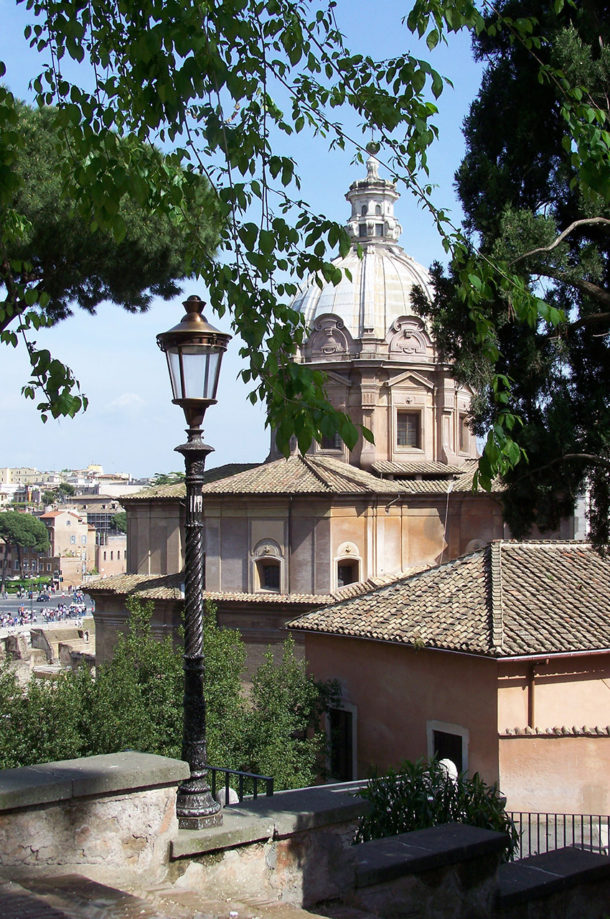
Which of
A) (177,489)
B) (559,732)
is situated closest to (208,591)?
(177,489)

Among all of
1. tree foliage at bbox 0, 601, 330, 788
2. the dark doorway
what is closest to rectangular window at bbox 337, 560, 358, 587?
tree foliage at bbox 0, 601, 330, 788

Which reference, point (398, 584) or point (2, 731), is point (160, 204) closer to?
point (2, 731)

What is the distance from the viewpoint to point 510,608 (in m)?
15.2

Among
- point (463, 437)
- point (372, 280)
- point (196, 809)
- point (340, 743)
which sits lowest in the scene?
point (340, 743)

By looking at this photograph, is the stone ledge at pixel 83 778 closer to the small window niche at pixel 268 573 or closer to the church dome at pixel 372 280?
the small window niche at pixel 268 573

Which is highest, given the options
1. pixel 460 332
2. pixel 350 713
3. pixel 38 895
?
pixel 460 332

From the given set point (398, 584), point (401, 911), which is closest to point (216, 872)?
point (401, 911)

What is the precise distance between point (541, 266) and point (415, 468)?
814 inches

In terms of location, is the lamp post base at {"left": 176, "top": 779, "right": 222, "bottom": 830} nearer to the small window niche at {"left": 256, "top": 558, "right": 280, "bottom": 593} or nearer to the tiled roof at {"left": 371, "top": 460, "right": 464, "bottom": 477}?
the small window niche at {"left": 256, "top": 558, "right": 280, "bottom": 593}

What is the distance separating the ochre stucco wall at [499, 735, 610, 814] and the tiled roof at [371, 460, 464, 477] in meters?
14.9

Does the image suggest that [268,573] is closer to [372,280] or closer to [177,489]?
[177,489]

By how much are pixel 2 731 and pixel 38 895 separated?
917cm

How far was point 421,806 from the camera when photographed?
25.1 ft

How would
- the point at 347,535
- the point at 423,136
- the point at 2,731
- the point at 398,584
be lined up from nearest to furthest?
the point at 423,136 < the point at 2,731 < the point at 398,584 < the point at 347,535
